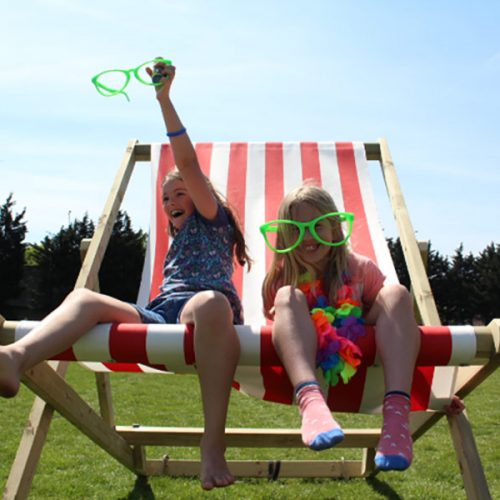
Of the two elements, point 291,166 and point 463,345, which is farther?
point 291,166

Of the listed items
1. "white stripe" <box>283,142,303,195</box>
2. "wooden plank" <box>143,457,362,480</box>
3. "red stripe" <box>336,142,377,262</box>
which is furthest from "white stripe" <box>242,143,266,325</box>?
"wooden plank" <box>143,457,362,480</box>

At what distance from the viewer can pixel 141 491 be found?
3.03 metres

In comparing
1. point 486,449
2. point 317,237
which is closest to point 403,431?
point 317,237

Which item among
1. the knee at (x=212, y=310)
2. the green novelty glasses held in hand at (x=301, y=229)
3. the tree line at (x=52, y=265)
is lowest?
the tree line at (x=52, y=265)

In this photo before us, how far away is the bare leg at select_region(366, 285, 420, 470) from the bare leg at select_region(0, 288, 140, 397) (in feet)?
2.58

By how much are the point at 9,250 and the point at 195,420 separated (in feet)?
75.6

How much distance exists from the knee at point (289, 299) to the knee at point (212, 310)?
0.17 metres

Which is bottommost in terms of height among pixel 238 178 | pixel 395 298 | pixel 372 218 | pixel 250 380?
pixel 250 380

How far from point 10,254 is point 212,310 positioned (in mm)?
26372

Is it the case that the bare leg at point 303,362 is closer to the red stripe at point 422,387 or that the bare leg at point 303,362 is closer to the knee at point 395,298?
the knee at point 395,298

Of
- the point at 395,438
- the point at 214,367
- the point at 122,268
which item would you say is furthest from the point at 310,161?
the point at 122,268

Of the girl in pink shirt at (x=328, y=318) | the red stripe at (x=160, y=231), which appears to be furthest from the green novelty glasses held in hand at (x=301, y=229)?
the red stripe at (x=160, y=231)

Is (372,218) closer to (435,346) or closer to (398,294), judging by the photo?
(398,294)

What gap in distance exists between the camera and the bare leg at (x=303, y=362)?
5.01ft
